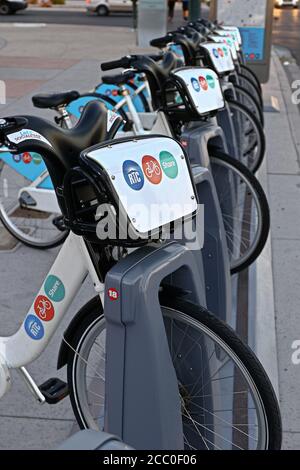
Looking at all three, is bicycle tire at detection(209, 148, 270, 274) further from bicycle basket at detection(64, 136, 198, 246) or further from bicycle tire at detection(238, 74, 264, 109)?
bicycle tire at detection(238, 74, 264, 109)

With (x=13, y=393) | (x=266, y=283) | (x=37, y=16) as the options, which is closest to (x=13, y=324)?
(x=13, y=393)

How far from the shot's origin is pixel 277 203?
6.04 meters

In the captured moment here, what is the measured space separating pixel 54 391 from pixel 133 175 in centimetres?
104

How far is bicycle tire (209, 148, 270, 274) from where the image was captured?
421cm

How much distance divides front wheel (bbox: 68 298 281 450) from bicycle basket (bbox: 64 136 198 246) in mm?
274

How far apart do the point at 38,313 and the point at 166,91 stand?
2148mm

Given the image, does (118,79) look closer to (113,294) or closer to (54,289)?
(54,289)

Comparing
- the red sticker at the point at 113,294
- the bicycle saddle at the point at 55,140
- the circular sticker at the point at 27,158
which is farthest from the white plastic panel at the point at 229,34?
the red sticker at the point at 113,294

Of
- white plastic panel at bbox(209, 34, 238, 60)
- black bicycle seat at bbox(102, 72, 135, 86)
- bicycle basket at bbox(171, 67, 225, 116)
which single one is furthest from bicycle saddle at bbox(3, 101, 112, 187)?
white plastic panel at bbox(209, 34, 238, 60)

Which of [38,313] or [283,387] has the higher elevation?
[38,313]

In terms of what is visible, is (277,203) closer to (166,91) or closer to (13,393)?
(166,91)

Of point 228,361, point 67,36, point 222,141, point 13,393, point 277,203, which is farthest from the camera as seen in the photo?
point 67,36

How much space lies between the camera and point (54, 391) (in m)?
2.89

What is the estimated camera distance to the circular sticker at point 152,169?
236cm
